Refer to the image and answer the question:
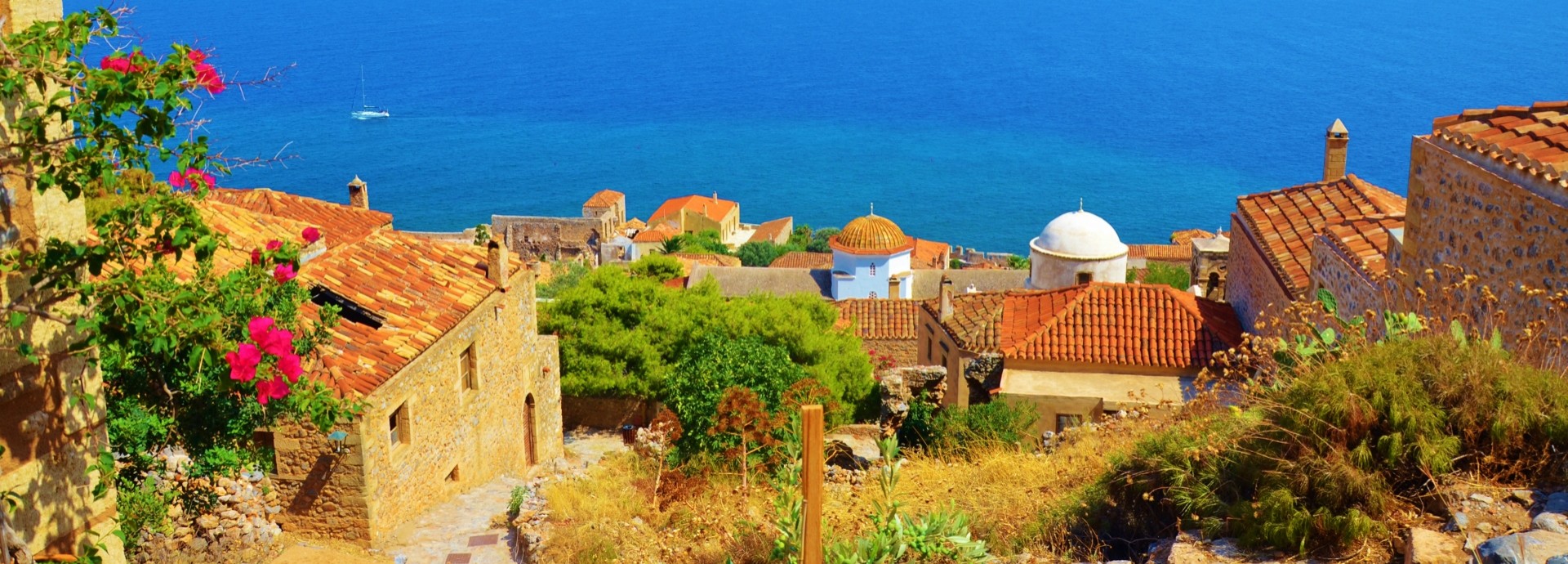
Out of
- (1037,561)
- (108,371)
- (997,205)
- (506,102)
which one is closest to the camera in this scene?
(1037,561)

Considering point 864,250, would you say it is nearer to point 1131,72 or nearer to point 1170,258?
point 1170,258

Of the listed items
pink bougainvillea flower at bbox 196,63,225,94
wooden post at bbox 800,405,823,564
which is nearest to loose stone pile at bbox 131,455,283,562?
pink bougainvillea flower at bbox 196,63,225,94

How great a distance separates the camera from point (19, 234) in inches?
211

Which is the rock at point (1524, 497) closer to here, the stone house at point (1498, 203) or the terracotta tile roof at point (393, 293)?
the stone house at point (1498, 203)

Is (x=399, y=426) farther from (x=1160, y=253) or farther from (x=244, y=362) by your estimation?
(x=1160, y=253)

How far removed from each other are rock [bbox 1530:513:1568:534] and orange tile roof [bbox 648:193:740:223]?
288ft

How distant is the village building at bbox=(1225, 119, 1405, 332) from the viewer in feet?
55.1

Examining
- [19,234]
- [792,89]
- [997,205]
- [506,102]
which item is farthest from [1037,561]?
→ [792,89]

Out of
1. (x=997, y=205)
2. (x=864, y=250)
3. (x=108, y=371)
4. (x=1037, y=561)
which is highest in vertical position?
(x=997, y=205)

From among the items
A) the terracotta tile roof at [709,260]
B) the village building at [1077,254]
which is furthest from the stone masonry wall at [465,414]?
the terracotta tile roof at [709,260]

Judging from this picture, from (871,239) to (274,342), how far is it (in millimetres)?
42591

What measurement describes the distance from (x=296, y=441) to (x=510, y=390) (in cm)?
538

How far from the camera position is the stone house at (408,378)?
1455cm

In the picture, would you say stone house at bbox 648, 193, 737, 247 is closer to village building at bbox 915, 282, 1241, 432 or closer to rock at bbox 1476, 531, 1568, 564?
village building at bbox 915, 282, 1241, 432
